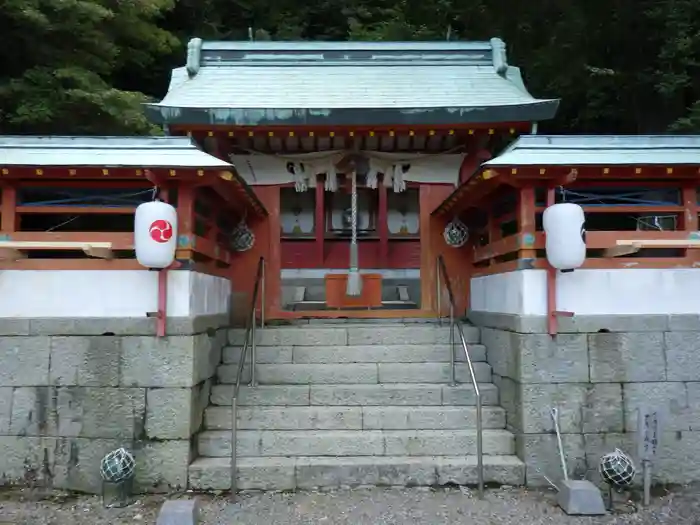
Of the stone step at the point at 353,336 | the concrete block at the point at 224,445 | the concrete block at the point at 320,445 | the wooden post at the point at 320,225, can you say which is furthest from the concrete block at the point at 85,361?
the wooden post at the point at 320,225

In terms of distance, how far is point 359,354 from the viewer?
270 inches

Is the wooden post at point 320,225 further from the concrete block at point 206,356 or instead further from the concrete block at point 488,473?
the concrete block at point 488,473

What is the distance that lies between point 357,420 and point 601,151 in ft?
12.7

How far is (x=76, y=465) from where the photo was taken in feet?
18.1

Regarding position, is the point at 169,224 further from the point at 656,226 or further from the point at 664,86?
the point at 664,86

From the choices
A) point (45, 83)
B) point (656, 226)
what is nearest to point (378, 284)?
point (656, 226)

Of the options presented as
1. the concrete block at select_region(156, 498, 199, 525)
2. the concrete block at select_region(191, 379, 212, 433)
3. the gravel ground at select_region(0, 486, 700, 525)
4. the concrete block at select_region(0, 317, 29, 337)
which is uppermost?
the concrete block at select_region(0, 317, 29, 337)

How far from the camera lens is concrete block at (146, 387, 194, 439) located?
18.1 ft

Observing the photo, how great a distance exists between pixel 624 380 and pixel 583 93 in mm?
9805

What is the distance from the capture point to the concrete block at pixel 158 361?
5.59 meters

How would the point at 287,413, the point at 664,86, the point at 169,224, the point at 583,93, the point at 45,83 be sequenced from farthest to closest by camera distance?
1. the point at 583,93
2. the point at 664,86
3. the point at 45,83
4. the point at 287,413
5. the point at 169,224

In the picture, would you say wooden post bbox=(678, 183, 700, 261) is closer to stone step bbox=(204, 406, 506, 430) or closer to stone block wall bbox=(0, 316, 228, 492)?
stone step bbox=(204, 406, 506, 430)

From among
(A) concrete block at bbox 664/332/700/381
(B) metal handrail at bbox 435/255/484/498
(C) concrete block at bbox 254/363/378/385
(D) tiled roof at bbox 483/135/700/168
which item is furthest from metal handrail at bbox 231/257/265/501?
(A) concrete block at bbox 664/332/700/381

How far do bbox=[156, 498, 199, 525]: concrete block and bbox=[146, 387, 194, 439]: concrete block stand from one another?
84 centimetres
